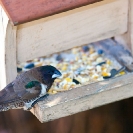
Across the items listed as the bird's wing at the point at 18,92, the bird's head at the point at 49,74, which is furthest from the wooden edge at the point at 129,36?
the bird's wing at the point at 18,92

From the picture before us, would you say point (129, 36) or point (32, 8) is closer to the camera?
point (32, 8)

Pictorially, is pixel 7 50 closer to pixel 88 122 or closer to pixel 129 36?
pixel 129 36

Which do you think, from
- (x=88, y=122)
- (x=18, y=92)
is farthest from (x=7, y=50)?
(x=88, y=122)

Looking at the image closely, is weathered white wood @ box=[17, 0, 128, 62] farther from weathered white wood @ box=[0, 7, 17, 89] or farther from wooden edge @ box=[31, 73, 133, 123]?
wooden edge @ box=[31, 73, 133, 123]

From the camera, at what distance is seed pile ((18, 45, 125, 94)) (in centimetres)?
258

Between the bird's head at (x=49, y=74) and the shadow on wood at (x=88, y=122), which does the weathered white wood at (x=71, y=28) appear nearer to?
the bird's head at (x=49, y=74)

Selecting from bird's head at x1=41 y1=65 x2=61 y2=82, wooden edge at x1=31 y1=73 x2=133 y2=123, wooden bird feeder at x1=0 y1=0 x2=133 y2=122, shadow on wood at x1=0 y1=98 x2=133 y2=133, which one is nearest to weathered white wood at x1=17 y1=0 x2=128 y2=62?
wooden bird feeder at x1=0 y1=0 x2=133 y2=122

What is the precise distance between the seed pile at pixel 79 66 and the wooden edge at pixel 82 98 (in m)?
0.18

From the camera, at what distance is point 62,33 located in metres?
2.53

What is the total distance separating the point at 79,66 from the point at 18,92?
1.71 ft

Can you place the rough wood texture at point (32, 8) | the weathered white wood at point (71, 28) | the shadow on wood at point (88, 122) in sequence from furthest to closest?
the shadow on wood at point (88, 122), the weathered white wood at point (71, 28), the rough wood texture at point (32, 8)

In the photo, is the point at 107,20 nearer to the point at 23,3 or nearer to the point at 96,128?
the point at 23,3

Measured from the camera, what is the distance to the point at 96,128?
10.1 ft

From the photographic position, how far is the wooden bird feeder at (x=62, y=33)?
2.25 m
